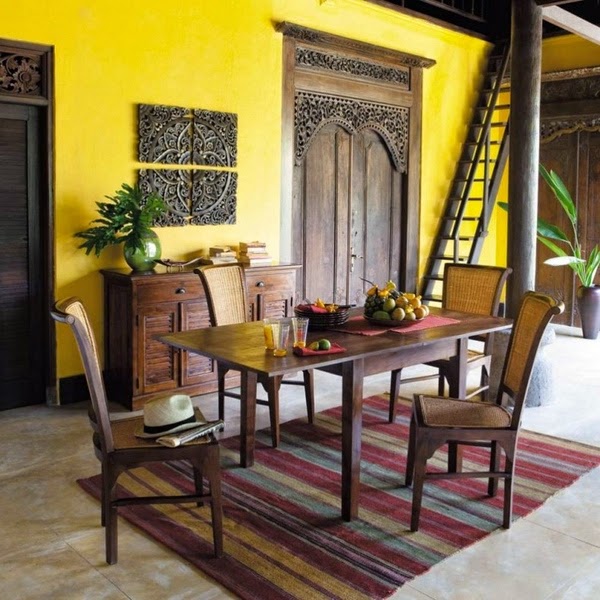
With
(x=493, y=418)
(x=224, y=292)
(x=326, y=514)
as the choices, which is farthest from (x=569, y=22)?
(x=326, y=514)

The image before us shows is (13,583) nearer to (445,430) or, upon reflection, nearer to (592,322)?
(445,430)

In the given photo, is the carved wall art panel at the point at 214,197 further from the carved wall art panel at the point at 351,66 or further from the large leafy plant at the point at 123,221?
the carved wall art panel at the point at 351,66

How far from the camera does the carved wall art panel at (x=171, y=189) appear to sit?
16.8 feet

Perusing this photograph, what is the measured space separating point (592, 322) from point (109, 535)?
5.82 metres

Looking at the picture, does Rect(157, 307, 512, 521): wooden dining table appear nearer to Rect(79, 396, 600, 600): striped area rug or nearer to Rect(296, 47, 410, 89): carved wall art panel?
Rect(79, 396, 600, 600): striped area rug

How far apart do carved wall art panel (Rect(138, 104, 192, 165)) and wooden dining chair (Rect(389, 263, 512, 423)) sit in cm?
207

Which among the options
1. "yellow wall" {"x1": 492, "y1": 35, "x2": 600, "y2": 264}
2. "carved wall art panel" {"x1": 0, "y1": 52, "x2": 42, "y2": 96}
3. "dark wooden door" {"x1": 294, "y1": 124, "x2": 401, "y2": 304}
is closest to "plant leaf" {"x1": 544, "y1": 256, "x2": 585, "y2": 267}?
"dark wooden door" {"x1": 294, "y1": 124, "x2": 401, "y2": 304}

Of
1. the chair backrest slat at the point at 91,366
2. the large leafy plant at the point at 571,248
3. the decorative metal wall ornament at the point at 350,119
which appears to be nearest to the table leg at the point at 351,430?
the chair backrest slat at the point at 91,366

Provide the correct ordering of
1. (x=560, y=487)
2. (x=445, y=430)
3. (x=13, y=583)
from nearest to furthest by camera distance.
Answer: (x=13, y=583) → (x=445, y=430) → (x=560, y=487)

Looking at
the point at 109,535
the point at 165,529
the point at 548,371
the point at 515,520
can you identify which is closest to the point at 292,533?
the point at 165,529

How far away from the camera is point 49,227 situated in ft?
15.6

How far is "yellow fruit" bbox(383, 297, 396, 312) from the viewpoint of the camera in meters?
3.63

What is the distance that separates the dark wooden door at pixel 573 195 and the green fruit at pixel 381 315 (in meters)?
4.80

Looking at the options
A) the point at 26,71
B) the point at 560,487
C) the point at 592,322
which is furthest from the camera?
the point at 592,322
